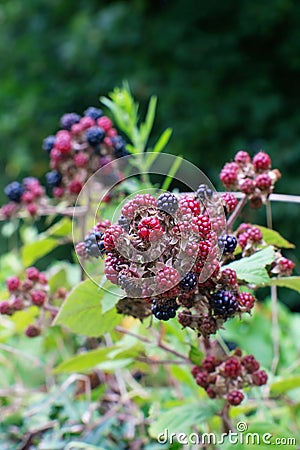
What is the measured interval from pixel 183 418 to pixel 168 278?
0.73ft

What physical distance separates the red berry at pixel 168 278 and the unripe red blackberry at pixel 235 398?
16 cm

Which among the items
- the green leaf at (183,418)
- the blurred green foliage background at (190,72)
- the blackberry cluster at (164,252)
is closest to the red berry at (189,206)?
the blackberry cluster at (164,252)

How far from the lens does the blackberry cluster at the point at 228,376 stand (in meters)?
0.53

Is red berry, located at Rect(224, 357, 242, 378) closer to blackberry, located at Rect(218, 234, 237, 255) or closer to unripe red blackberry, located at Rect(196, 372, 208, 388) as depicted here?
unripe red blackberry, located at Rect(196, 372, 208, 388)

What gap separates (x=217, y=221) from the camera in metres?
0.45

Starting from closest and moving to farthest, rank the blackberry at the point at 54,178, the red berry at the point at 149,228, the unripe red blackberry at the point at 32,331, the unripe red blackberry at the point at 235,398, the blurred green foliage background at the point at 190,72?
the red berry at the point at 149,228 < the unripe red blackberry at the point at 235,398 < the unripe red blackberry at the point at 32,331 < the blackberry at the point at 54,178 < the blurred green foliage background at the point at 190,72

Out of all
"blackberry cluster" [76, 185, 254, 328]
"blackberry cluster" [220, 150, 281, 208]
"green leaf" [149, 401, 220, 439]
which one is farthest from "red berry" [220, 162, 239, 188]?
"green leaf" [149, 401, 220, 439]

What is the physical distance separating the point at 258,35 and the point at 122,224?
272 cm

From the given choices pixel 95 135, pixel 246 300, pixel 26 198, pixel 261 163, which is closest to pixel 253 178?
pixel 261 163

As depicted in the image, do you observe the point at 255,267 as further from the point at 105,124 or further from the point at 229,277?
the point at 105,124

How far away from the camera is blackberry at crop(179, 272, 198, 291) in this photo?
414 millimetres

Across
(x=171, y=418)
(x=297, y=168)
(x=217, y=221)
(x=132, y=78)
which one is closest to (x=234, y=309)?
(x=217, y=221)

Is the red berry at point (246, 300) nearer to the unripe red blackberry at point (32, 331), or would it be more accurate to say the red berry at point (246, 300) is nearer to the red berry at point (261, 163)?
the red berry at point (261, 163)

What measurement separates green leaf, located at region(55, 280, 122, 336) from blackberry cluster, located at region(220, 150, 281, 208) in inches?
5.6
